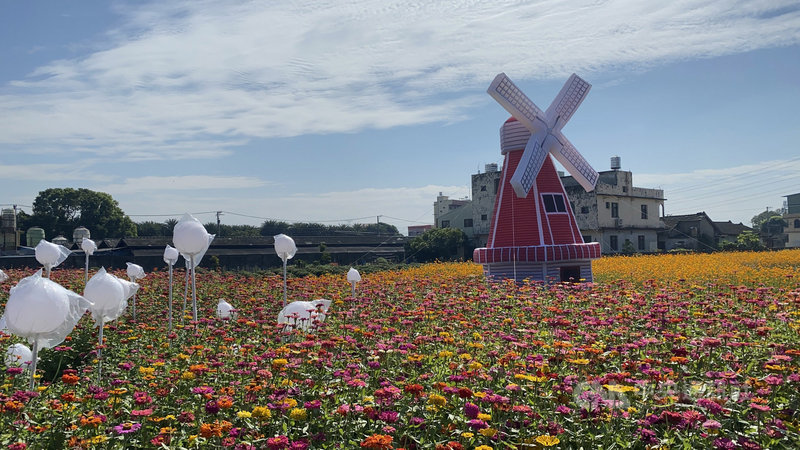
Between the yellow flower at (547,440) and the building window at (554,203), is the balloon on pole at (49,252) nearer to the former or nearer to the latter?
the building window at (554,203)

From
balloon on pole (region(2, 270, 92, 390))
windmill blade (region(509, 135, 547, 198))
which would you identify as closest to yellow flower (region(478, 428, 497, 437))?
balloon on pole (region(2, 270, 92, 390))

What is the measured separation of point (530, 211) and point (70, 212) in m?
52.8

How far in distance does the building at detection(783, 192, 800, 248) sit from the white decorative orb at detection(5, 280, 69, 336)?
68.1m

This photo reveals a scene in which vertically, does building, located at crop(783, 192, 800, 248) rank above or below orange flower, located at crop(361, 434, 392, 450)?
above

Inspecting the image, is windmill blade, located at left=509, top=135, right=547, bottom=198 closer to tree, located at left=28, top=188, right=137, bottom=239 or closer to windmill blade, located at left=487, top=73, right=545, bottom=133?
windmill blade, located at left=487, top=73, right=545, bottom=133

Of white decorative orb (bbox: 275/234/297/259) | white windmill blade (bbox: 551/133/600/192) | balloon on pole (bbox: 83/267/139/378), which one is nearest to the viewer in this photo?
balloon on pole (bbox: 83/267/139/378)

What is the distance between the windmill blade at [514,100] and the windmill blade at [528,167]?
0.51 m

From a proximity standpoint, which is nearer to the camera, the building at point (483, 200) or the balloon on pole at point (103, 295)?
the balloon on pole at point (103, 295)

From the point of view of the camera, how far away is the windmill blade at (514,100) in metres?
16.2

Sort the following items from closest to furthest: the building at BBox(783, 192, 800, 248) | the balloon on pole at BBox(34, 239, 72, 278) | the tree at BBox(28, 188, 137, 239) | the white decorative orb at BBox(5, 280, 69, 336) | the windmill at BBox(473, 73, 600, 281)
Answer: the white decorative orb at BBox(5, 280, 69, 336) → the balloon on pole at BBox(34, 239, 72, 278) → the windmill at BBox(473, 73, 600, 281) → the tree at BBox(28, 188, 137, 239) → the building at BBox(783, 192, 800, 248)

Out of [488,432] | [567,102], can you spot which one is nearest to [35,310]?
[488,432]

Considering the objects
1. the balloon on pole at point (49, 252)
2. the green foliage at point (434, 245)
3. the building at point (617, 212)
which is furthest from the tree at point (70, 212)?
the balloon on pole at point (49, 252)

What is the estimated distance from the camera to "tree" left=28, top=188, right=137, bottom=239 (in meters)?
55.8

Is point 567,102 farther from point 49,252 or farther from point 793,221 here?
point 793,221
